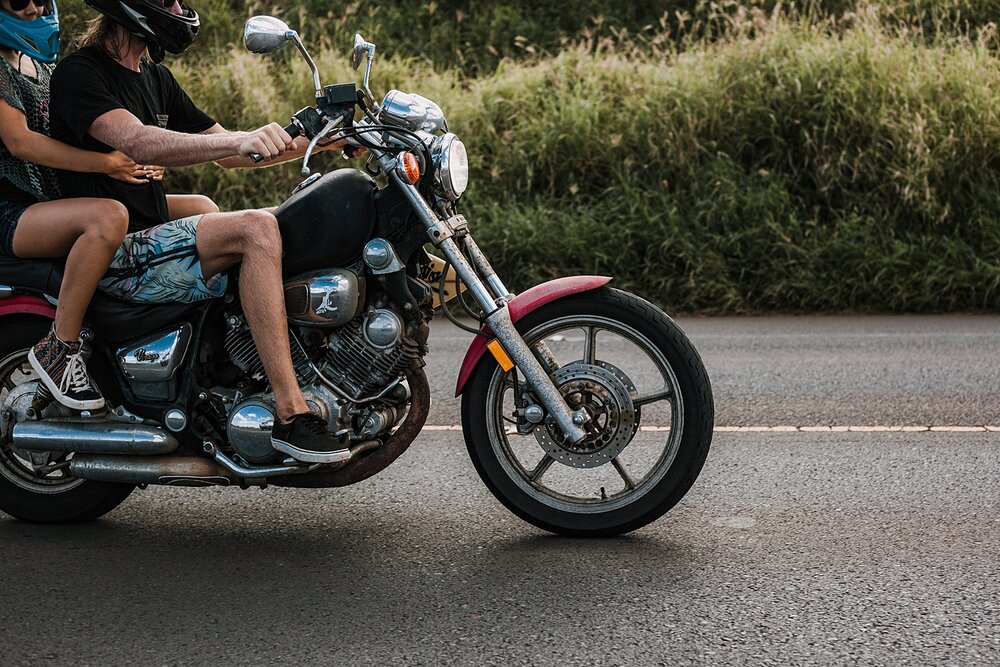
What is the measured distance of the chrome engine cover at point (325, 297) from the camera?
13.8 ft

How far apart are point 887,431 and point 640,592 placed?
254 cm

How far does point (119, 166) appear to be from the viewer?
4336 mm

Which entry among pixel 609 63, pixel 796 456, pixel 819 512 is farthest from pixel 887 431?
pixel 609 63

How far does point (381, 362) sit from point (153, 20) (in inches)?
55.0

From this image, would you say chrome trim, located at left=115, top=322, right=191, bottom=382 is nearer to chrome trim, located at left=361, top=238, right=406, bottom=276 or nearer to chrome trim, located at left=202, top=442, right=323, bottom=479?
chrome trim, located at left=202, top=442, right=323, bottom=479

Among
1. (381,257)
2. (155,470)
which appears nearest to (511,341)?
(381,257)

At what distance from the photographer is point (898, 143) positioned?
36.2 feet

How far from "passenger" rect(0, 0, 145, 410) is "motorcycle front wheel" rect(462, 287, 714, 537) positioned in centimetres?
135

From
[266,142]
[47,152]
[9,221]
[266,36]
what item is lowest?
[9,221]

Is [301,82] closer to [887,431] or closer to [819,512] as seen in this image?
[887,431]

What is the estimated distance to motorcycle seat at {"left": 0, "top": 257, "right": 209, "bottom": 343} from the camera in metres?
4.41

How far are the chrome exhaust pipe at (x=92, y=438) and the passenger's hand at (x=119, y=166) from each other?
0.87 metres

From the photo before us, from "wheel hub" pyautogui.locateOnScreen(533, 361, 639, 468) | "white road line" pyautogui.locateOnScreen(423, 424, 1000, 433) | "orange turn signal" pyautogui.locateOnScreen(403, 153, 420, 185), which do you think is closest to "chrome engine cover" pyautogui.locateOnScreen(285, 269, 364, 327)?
"orange turn signal" pyautogui.locateOnScreen(403, 153, 420, 185)

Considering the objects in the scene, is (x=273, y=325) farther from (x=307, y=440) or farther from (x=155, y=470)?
(x=155, y=470)
